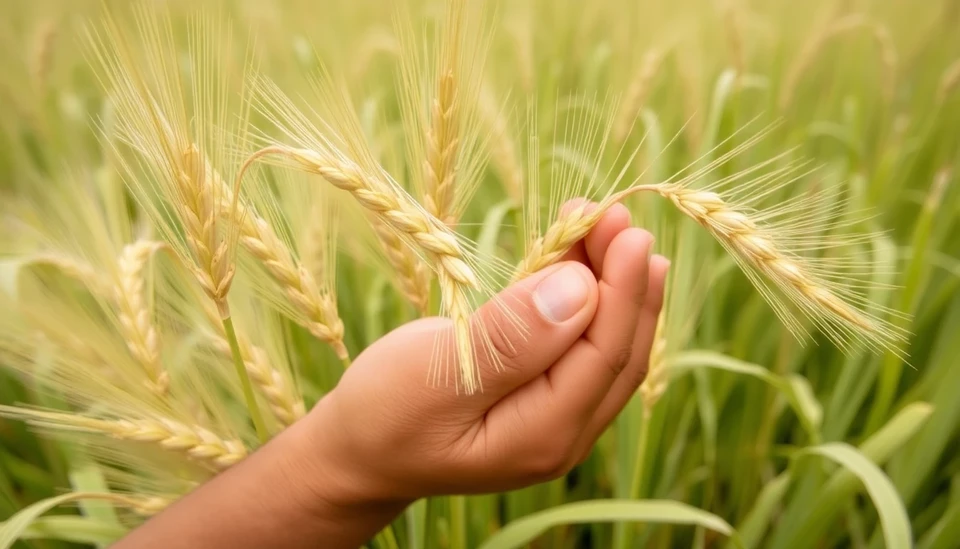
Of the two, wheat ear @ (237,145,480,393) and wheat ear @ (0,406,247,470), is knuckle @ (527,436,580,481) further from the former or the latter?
wheat ear @ (0,406,247,470)

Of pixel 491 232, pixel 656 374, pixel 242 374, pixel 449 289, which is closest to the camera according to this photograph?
pixel 449 289

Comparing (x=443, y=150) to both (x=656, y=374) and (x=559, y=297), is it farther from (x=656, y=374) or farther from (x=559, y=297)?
(x=656, y=374)

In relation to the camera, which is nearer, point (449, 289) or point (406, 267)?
point (449, 289)

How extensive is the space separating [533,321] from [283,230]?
266 mm

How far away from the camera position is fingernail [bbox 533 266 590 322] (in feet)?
1.62

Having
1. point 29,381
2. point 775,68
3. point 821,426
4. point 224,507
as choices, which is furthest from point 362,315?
point 775,68

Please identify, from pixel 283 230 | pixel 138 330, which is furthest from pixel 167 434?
pixel 283 230

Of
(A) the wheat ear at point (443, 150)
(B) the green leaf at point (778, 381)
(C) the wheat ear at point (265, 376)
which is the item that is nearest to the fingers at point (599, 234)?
(A) the wheat ear at point (443, 150)

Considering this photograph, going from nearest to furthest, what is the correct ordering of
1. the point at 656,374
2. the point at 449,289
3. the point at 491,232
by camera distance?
the point at 449,289 → the point at 656,374 → the point at 491,232

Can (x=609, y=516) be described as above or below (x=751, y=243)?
below

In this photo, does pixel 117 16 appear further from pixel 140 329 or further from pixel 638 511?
pixel 638 511

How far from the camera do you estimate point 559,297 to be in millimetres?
494

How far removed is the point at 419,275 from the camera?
0.63m

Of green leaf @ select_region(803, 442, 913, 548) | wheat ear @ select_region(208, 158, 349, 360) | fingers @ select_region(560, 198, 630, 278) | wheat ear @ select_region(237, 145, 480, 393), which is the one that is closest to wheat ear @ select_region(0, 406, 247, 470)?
wheat ear @ select_region(208, 158, 349, 360)
